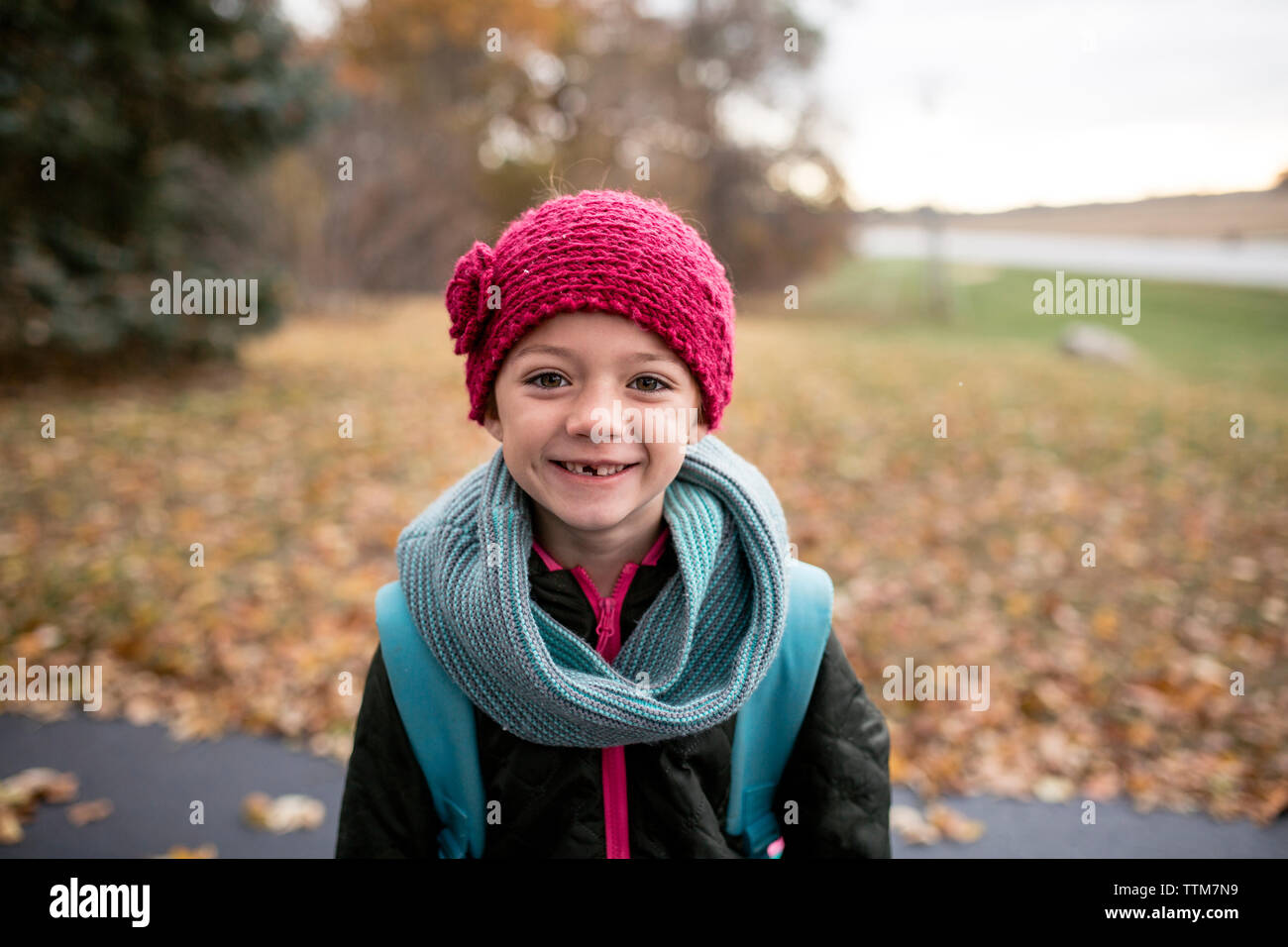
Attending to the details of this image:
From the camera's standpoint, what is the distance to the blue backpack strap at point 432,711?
5.45 feet

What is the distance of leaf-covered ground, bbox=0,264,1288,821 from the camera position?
379 cm

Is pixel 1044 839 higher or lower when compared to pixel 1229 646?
lower

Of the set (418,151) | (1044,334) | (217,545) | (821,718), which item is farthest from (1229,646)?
(418,151)

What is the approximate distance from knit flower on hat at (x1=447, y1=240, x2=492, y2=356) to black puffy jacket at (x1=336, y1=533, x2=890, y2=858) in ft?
1.49

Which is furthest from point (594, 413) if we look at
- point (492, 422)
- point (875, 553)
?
point (875, 553)

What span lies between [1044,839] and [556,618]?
250 centimetres

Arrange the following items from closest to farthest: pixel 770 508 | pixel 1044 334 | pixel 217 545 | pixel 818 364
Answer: pixel 770 508 → pixel 217 545 → pixel 818 364 → pixel 1044 334

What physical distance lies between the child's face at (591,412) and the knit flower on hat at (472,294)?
4.3 inches

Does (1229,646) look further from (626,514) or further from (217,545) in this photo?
(217,545)

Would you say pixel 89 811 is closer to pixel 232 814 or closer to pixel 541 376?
pixel 232 814

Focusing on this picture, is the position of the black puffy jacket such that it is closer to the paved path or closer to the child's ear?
the child's ear

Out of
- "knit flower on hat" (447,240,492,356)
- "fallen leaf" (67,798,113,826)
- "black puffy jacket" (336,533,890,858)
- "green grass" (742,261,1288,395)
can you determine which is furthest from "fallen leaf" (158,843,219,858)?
"green grass" (742,261,1288,395)

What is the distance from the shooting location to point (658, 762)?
1.67 m

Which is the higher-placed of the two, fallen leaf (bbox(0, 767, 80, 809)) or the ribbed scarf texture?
the ribbed scarf texture
